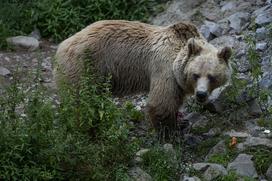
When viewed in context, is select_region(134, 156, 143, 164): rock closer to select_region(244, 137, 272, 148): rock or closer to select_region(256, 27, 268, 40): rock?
select_region(244, 137, 272, 148): rock

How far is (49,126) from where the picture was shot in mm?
6742

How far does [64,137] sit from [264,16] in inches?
156

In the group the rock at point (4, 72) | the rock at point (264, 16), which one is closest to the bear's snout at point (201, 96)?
the rock at point (264, 16)

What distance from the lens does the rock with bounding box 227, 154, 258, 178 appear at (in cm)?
713

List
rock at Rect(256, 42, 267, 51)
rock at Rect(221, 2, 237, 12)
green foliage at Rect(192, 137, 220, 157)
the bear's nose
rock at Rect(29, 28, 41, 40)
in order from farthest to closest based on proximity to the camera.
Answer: rock at Rect(29, 28, 41, 40), rock at Rect(221, 2, 237, 12), rock at Rect(256, 42, 267, 51), green foliage at Rect(192, 137, 220, 157), the bear's nose

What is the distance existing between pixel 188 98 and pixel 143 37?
0.93m

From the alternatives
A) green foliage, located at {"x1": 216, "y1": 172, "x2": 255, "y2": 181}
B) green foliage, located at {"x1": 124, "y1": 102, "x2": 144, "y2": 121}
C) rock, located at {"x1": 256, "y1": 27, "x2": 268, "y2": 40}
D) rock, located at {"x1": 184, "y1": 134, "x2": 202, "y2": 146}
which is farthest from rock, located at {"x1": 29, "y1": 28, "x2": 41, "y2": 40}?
green foliage, located at {"x1": 216, "y1": 172, "x2": 255, "y2": 181}

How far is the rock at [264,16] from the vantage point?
963 centimetres

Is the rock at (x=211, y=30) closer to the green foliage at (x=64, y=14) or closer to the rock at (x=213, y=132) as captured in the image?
the green foliage at (x=64, y=14)

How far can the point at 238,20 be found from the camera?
10.2 metres

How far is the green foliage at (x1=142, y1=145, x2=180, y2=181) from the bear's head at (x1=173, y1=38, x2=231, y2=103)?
68 centimetres

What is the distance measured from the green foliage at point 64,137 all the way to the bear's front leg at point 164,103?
0.75 meters

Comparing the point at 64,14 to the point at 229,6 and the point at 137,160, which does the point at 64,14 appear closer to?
the point at 229,6

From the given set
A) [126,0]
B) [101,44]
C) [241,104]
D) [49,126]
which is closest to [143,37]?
[101,44]
